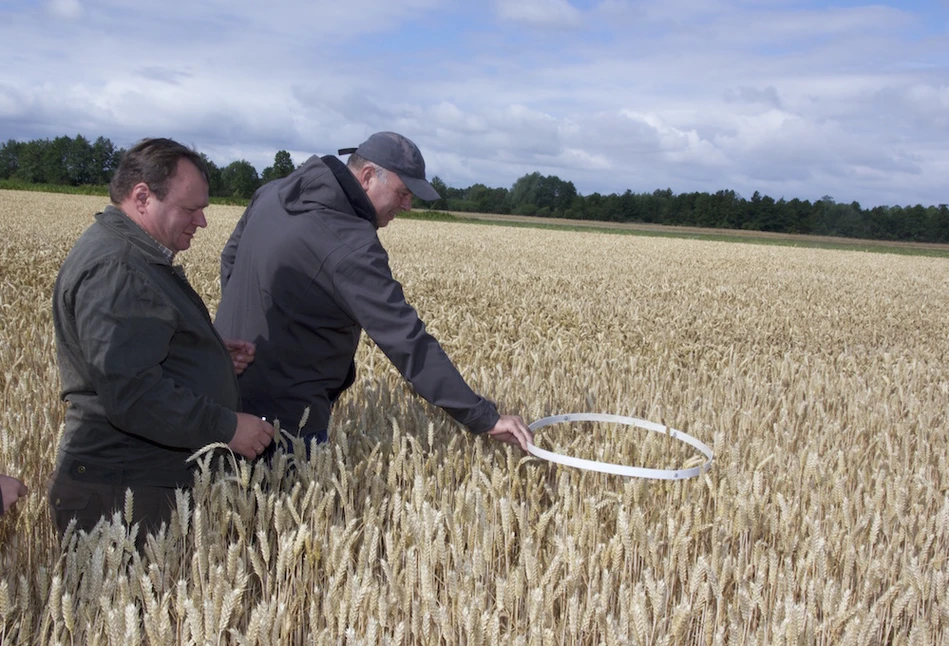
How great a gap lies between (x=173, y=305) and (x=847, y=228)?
82.9 meters

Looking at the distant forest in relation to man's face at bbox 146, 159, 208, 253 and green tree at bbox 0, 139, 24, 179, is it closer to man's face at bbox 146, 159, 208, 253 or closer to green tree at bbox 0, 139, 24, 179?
green tree at bbox 0, 139, 24, 179

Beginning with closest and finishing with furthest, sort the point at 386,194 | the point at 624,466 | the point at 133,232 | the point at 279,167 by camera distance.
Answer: the point at 133,232
the point at 624,466
the point at 386,194
the point at 279,167

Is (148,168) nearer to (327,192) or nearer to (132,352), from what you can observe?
(132,352)

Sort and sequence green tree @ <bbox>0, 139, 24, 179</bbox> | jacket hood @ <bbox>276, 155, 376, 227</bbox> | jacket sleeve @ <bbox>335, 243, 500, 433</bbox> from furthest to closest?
green tree @ <bbox>0, 139, 24, 179</bbox>
jacket hood @ <bbox>276, 155, 376, 227</bbox>
jacket sleeve @ <bbox>335, 243, 500, 433</bbox>

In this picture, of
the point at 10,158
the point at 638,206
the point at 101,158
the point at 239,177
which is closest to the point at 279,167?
the point at 239,177

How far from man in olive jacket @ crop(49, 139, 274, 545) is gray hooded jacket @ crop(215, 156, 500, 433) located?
460 mm

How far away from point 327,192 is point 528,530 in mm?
1489

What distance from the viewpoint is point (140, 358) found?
242cm

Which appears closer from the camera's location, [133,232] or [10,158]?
[133,232]

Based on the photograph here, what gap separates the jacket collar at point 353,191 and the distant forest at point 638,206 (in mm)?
67233

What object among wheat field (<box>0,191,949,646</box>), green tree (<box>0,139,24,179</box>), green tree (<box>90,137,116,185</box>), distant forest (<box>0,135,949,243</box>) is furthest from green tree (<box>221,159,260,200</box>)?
wheat field (<box>0,191,949,646</box>)

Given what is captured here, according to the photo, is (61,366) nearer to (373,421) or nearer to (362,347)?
(373,421)

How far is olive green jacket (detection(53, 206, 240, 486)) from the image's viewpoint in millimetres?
2398

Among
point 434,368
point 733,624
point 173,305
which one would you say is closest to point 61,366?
point 173,305
